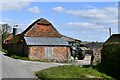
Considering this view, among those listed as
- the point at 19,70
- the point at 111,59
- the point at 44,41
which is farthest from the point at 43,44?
the point at 111,59

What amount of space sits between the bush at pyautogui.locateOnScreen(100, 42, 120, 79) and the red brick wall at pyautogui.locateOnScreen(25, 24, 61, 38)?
69.4ft

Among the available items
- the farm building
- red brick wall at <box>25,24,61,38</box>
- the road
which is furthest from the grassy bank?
red brick wall at <box>25,24,61,38</box>

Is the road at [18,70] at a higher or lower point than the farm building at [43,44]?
lower

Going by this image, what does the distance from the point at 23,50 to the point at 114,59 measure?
77.2 feet

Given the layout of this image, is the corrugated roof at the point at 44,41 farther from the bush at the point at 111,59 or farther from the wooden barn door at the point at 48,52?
the bush at the point at 111,59

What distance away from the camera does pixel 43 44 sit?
40.1 metres

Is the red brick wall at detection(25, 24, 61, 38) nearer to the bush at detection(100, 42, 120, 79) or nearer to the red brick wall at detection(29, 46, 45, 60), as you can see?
the red brick wall at detection(29, 46, 45, 60)

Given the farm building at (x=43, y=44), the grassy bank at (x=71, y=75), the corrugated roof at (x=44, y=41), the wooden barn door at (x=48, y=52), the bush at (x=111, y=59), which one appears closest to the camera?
the grassy bank at (x=71, y=75)

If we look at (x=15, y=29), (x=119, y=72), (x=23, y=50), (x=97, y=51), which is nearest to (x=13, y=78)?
(x=119, y=72)

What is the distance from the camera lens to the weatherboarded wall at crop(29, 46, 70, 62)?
39125 millimetres

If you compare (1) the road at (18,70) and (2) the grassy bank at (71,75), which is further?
(1) the road at (18,70)

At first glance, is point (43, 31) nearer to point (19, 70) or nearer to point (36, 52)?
point (36, 52)

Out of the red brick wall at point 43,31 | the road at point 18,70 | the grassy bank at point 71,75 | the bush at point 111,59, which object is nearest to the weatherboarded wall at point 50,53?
the red brick wall at point 43,31

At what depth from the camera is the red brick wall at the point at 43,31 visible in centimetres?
4291
